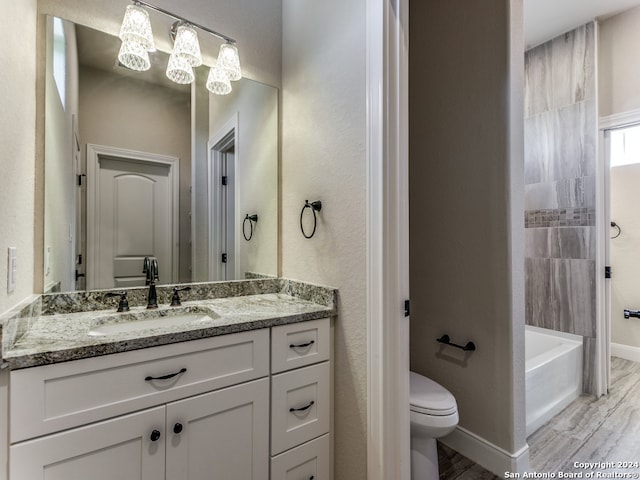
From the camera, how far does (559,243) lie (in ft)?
8.60

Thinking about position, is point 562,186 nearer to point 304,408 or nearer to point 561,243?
point 561,243

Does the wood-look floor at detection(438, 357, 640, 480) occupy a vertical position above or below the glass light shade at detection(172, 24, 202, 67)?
below

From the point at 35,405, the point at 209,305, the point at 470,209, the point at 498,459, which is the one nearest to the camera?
the point at 35,405

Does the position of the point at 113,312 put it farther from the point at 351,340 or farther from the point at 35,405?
the point at 351,340

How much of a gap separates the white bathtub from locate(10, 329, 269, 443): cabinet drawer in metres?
1.77

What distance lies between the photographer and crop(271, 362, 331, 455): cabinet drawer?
123cm

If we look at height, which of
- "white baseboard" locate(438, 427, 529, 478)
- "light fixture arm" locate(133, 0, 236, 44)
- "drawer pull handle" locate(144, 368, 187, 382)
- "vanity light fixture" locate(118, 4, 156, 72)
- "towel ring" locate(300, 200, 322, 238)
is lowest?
"white baseboard" locate(438, 427, 529, 478)

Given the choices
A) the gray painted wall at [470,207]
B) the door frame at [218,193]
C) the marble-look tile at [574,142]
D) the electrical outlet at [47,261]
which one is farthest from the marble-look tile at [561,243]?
the electrical outlet at [47,261]

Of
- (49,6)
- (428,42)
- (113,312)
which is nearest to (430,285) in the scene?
(428,42)

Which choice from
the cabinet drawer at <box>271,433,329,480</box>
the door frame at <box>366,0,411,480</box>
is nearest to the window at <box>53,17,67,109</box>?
the door frame at <box>366,0,411,480</box>

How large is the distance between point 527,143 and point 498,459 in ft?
8.31

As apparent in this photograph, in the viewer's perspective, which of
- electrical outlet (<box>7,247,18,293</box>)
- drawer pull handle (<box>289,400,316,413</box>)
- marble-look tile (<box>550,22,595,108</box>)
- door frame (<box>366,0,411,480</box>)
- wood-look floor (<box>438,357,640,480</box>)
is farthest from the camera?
marble-look tile (<box>550,22,595,108</box>)

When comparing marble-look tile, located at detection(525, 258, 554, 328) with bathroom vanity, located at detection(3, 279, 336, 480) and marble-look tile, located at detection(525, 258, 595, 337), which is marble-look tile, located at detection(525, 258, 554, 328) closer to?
marble-look tile, located at detection(525, 258, 595, 337)

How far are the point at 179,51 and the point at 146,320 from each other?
1264mm
